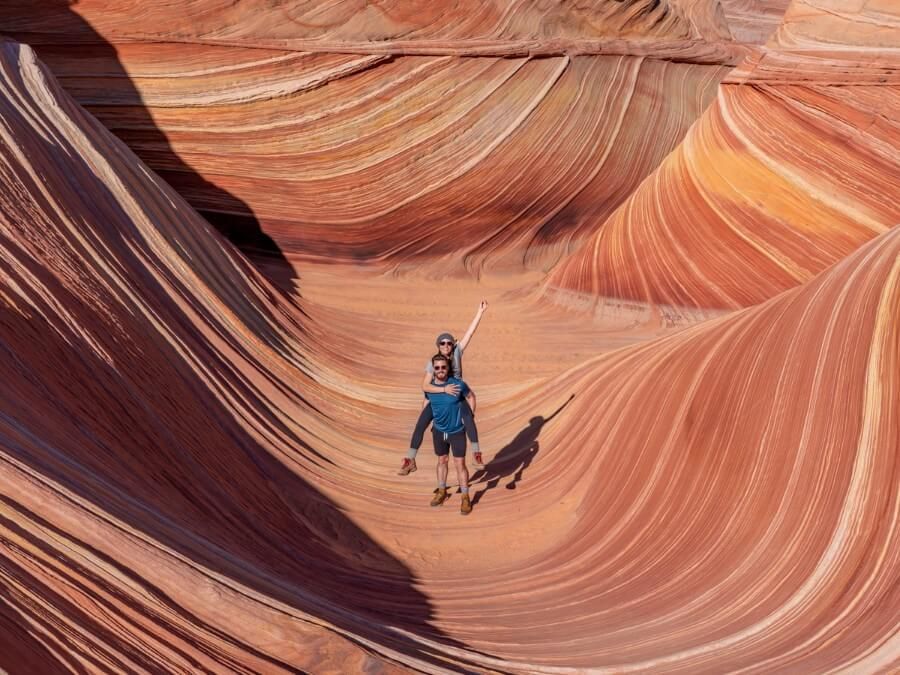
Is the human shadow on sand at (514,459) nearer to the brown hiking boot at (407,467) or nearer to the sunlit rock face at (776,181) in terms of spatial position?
the brown hiking boot at (407,467)

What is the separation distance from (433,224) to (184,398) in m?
5.36

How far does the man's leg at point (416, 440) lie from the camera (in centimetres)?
515

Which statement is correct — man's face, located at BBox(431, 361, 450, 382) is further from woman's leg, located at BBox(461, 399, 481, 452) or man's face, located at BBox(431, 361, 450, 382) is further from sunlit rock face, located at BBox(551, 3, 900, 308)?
sunlit rock face, located at BBox(551, 3, 900, 308)

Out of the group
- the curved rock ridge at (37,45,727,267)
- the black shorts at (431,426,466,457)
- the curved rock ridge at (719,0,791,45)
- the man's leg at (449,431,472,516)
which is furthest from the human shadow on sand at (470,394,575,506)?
the curved rock ridge at (719,0,791,45)

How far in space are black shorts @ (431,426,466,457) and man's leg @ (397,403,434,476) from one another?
81 millimetres

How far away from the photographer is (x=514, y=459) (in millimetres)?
5703

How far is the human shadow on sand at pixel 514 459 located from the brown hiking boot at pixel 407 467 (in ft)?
1.09

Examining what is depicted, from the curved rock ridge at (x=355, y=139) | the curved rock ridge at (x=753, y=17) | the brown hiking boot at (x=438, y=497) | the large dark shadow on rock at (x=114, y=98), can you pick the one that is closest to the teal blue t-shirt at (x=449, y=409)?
the brown hiking boot at (x=438, y=497)

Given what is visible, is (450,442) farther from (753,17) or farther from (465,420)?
(753,17)

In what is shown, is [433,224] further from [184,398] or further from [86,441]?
[86,441]

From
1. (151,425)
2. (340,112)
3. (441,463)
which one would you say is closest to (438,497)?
(441,463)

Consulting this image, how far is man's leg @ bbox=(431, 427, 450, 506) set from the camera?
5109mm

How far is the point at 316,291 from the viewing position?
891 centimetres

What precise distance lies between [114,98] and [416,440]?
239 inches
